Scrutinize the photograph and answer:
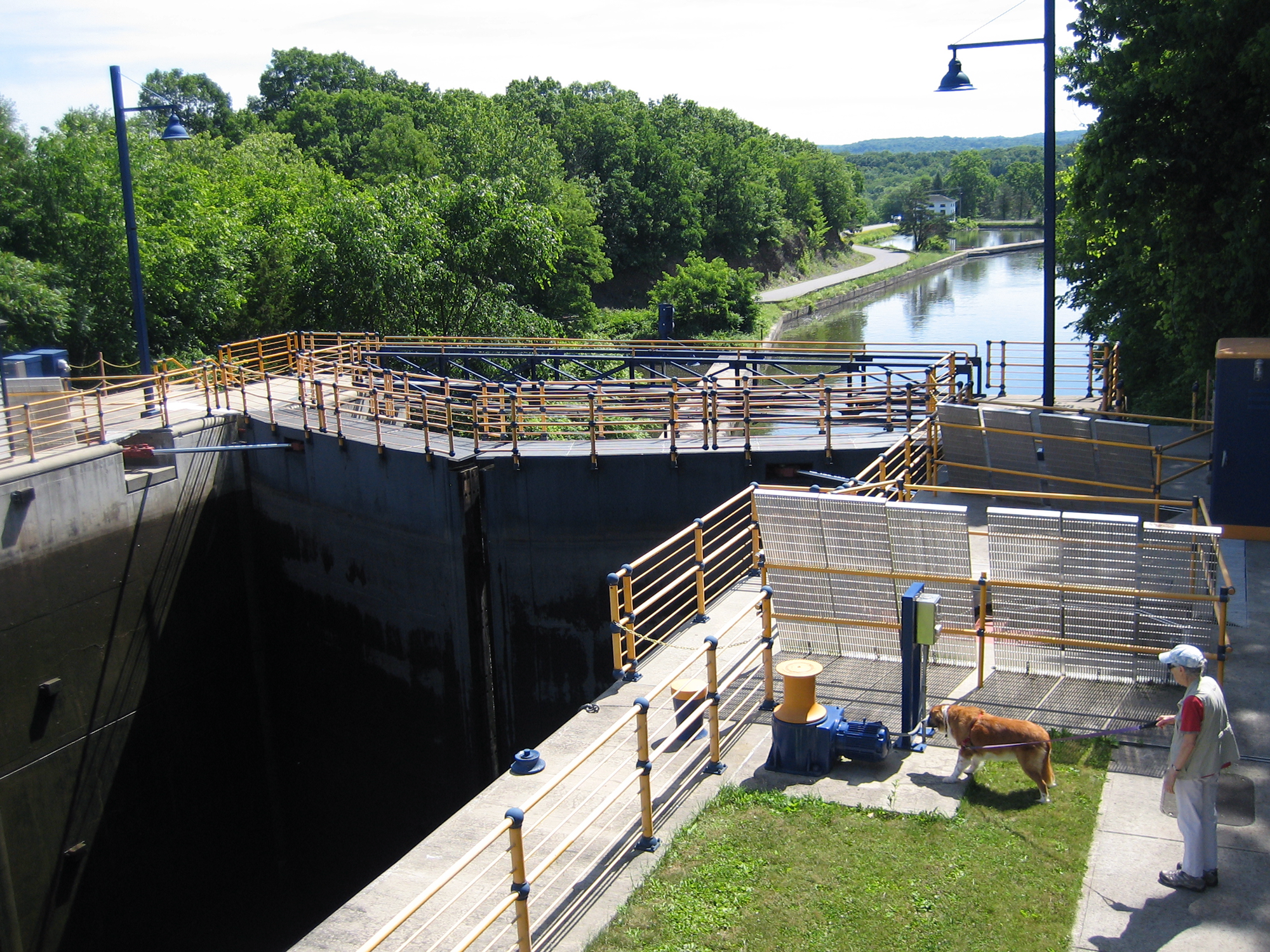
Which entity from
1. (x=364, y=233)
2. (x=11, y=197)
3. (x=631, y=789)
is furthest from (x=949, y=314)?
(x=631, y=789)

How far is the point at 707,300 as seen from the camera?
55.3 metres

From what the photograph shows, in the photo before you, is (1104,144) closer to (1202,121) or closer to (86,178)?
(1202,121)

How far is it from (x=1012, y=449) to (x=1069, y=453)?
0.71 m

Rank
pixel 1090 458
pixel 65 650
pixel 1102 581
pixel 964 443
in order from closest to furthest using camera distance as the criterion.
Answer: pixel 1102 581 → pixel 1090 458 → pixel 964 443 → pixel 65 650

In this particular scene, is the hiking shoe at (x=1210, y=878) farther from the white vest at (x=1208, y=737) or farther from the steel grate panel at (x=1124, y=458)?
the steel grate panel at (x=1124, y=458)

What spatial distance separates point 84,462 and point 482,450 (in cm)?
591

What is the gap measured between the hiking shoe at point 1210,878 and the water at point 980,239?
143m

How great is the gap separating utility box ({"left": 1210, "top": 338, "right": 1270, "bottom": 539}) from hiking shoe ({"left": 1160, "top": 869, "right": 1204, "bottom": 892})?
6955 mm

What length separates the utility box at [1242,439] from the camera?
1148cm

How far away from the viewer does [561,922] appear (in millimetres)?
6223

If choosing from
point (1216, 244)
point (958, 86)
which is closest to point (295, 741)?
point (958, 86)

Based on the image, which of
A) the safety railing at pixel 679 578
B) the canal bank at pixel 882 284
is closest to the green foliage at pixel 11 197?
the safety railing at pixel 679 578

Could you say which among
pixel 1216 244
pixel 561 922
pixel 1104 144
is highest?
pixel 1104 144

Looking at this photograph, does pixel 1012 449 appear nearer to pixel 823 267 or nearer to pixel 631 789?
pixel 631 789
